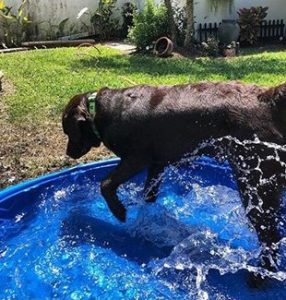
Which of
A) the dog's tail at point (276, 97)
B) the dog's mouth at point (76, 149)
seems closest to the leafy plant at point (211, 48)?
the dog's mouth at point (76, 149)

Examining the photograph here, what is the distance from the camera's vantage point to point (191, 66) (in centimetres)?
1183

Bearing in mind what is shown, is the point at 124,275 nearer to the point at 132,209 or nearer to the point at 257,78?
the point at 132,209

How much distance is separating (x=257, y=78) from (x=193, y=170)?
4.63 metres

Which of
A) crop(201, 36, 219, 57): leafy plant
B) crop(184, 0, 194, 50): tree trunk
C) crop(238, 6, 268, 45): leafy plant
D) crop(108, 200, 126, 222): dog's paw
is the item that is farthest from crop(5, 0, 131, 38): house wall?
crop(108, 200, 126, 222): dog's paw

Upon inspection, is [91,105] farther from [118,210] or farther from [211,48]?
[211,48]

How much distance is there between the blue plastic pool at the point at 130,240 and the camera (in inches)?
167

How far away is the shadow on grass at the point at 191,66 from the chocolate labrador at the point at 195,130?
219 inches

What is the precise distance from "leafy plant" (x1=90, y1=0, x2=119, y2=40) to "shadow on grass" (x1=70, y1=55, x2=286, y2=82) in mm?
4621

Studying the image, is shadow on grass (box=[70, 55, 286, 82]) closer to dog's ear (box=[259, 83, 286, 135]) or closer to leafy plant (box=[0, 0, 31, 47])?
leafy plant (box=[0, 0, 31, 47])

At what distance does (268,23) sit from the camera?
17391 mm

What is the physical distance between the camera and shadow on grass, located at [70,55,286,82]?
423 inches

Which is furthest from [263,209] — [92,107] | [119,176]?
[92,107]

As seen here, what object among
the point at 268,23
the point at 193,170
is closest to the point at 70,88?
the point at 193,170

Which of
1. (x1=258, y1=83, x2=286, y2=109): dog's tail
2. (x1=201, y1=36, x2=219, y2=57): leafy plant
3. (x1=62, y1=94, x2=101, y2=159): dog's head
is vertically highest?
(x1=258, y1=83, x2=286, y2=109): dog's tail
